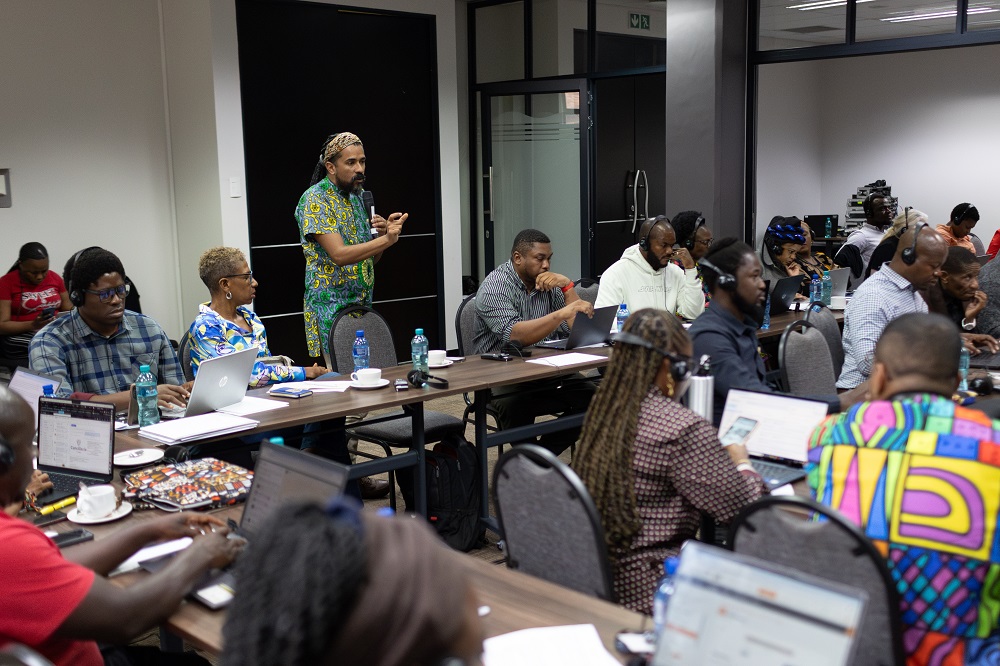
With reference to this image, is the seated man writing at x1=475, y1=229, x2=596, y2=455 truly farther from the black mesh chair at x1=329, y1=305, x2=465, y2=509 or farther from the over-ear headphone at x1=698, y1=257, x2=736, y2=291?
the over-ear headphone at x1=698, y1=257, x2=736, y2=291

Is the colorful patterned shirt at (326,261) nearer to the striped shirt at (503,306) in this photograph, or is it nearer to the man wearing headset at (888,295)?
the striped shirt at (503,306)

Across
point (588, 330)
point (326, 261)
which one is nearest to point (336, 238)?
point (326, 261)

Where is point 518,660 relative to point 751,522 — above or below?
below

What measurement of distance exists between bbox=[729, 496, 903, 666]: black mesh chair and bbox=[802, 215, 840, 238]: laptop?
9.58 meters

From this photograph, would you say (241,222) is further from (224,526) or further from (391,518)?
(391,518)

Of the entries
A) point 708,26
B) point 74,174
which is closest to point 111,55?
point 74,174

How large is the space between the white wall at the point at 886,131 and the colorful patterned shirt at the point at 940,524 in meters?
9.58

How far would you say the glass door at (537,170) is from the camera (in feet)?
28.3

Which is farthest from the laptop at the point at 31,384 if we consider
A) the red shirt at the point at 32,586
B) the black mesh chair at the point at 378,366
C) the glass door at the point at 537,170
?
the glass door at the point at 537,170

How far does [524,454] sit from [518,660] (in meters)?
0.61

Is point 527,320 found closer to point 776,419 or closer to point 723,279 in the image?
point 723,279

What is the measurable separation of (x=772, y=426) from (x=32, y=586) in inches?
83.0

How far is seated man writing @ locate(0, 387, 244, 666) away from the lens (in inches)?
69.7

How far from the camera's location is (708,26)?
6988mm
